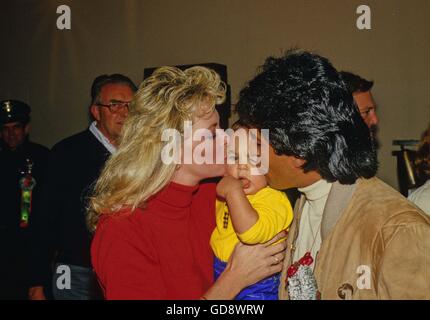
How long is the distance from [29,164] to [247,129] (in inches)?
131

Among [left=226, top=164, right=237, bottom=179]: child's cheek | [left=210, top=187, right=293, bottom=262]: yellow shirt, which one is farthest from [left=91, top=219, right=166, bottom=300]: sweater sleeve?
[left=226, top=164, right=237, bottom=179]: child's cheek

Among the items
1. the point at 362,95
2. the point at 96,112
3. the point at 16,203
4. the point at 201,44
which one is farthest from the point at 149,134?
the point at 201,44

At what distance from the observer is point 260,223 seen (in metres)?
1.92

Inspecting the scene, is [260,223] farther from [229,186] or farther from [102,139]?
[102,139]

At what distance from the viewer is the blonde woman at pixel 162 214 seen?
1.76m

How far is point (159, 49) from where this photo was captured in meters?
6.37

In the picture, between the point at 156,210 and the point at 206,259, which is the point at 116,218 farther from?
the point at 206,259

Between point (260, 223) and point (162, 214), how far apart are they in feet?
1.25

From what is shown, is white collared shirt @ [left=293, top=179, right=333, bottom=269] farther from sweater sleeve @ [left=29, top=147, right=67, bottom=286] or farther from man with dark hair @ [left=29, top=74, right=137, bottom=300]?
sweater sleeve @ [left=29, top=147, right=67, bottom=286]

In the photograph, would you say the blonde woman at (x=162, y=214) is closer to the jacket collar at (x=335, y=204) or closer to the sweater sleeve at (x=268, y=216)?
the sweater sleeve at (x=268, y=216)

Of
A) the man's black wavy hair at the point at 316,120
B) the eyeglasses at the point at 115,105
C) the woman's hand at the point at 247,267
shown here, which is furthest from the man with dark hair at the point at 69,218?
the man's black wavy hair at the point at 316,120

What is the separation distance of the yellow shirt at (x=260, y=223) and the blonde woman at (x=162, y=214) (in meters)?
0.05

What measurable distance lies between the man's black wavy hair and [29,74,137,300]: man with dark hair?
1874 millimetres

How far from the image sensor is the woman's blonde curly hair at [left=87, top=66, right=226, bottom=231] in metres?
1.89
